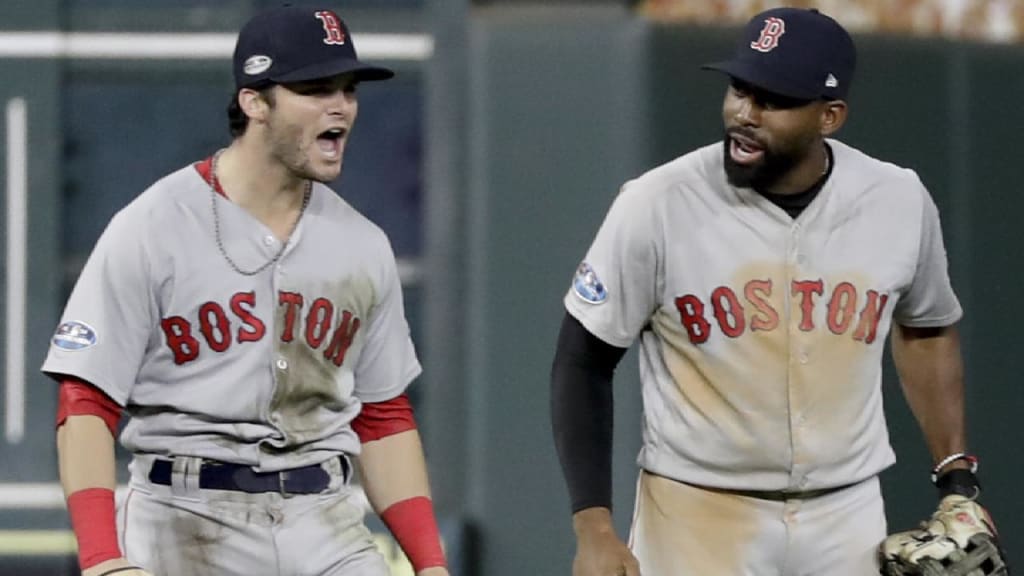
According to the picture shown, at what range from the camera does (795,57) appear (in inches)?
166

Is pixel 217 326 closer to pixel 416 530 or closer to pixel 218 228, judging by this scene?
pixel 218 228

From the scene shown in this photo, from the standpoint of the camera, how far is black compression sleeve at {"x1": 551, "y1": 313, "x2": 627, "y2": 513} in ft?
13.8

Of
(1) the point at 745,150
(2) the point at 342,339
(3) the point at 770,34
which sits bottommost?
(2) the point at 342,339

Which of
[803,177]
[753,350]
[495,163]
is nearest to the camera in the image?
[753,350]

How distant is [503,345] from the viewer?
21.1ft

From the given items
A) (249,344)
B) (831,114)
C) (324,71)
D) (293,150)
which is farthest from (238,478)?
(831,114)

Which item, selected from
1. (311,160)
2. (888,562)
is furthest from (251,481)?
(888,562)

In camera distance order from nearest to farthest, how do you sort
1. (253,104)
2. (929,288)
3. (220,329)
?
(220,329), (253,104), (929,288)

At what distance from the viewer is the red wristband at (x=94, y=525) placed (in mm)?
3736

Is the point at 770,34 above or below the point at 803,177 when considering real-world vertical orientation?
above

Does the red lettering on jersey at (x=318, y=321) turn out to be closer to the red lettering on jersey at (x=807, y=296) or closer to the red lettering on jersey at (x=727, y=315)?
the red lettering on jersey at (x=727, y=315)

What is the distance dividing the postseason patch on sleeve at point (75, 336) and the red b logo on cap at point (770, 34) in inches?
54.4

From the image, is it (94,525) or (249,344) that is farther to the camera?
(249,344)

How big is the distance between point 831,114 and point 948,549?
0.89 metres
